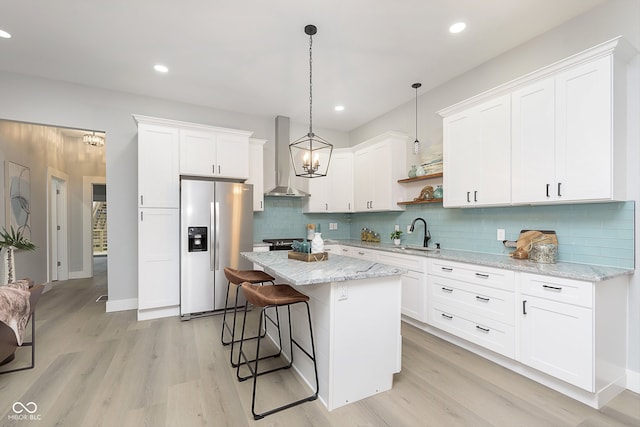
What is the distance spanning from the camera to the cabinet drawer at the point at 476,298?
238 centimetres

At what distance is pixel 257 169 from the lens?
454 cm

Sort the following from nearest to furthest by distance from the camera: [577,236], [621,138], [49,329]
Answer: [621,138], [577,236], [49,329]

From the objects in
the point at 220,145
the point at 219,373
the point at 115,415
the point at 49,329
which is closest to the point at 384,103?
the point at 220,145

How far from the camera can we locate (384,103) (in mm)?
4320

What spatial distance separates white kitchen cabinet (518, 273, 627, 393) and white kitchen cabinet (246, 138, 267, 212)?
3558mm

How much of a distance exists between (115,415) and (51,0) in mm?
3143

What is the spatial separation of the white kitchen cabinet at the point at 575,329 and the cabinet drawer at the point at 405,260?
102cm

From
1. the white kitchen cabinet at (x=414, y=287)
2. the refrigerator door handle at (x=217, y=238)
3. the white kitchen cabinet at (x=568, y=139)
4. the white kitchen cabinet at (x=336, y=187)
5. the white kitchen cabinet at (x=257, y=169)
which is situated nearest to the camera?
the white kitchen cabinet at (x=568, y=139)

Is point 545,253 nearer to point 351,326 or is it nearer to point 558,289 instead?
point 558,289

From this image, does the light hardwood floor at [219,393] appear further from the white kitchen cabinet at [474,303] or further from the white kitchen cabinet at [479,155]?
the white kitchen cabinet at [479,155]

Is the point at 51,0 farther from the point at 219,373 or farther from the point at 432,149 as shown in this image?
the point at 432,149

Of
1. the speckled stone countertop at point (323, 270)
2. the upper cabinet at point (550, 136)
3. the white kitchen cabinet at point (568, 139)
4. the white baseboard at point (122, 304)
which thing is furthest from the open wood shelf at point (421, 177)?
the white baseboard at point (122, 304)

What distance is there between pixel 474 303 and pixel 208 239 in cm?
313

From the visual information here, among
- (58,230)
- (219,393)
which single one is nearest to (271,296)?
(219,393)
